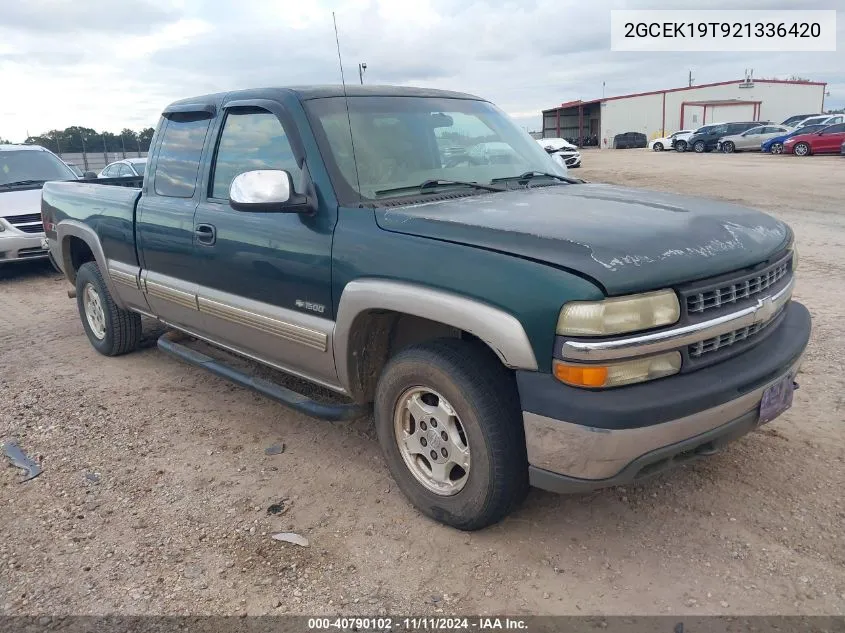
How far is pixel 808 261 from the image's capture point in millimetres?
7902

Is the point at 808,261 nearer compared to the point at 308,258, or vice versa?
the point at 308,258

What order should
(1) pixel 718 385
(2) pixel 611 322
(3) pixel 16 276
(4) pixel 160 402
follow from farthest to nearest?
1. (3) pixel 16 276
2. (4) pixel 160 402
3. (1) pixel 718 385
4. (2) pixel 611 322

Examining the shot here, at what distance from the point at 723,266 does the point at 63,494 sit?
332 centimetres

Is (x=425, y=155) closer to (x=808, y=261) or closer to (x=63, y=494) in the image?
(x=63, y=494)

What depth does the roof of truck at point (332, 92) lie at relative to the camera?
11.4 ft

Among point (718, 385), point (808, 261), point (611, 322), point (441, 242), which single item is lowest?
point (808, 261)

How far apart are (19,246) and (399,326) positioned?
7695mm

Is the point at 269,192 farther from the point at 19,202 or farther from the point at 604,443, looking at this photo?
the point at 19,202

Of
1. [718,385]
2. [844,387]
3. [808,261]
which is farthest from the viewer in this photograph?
[808,261]

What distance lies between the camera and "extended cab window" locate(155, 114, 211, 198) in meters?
4.08

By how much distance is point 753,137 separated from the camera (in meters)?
32.3

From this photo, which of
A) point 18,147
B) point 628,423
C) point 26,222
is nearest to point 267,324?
point 628,423

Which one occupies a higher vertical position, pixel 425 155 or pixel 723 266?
pixel 425 155

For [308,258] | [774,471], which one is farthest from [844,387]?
[308,258]
